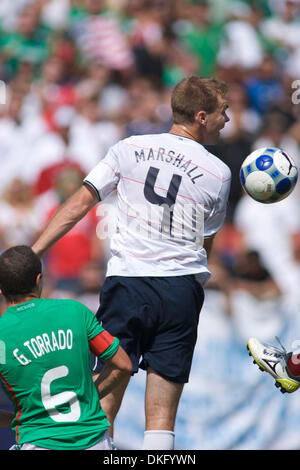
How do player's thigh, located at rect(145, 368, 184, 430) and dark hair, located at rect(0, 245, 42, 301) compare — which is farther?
player's thigh, located at rect(145, 368, 184, 430)

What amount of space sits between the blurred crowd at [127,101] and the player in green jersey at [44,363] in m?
4.18

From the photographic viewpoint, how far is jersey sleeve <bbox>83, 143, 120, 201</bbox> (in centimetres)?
446

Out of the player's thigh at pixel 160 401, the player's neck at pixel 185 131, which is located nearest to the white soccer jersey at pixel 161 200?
the player's neck at pixel 185 131

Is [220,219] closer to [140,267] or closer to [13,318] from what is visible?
[140,267]

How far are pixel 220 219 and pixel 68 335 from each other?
1367mm

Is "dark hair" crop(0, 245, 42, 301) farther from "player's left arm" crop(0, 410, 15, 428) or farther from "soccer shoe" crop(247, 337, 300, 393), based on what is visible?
"soccer shoe" crop(247, 337, 300, 393)

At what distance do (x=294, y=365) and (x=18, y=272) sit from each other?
6.35ft

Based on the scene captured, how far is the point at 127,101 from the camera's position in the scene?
33.2ft

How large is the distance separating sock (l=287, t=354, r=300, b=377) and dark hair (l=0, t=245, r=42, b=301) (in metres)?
1.82

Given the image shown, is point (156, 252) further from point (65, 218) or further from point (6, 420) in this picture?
point (6, 420)

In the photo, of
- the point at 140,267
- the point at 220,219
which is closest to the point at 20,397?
the point at 140,267

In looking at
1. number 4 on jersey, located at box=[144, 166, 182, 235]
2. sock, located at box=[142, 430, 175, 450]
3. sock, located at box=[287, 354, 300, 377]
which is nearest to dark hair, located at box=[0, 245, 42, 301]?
number 4 on jersey, located at box=[144, 166, 182, 235]

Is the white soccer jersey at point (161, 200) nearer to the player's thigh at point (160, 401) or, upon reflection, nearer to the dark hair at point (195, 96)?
the dark hair at point (195, 96)

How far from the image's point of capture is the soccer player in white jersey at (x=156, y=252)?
4.32m
